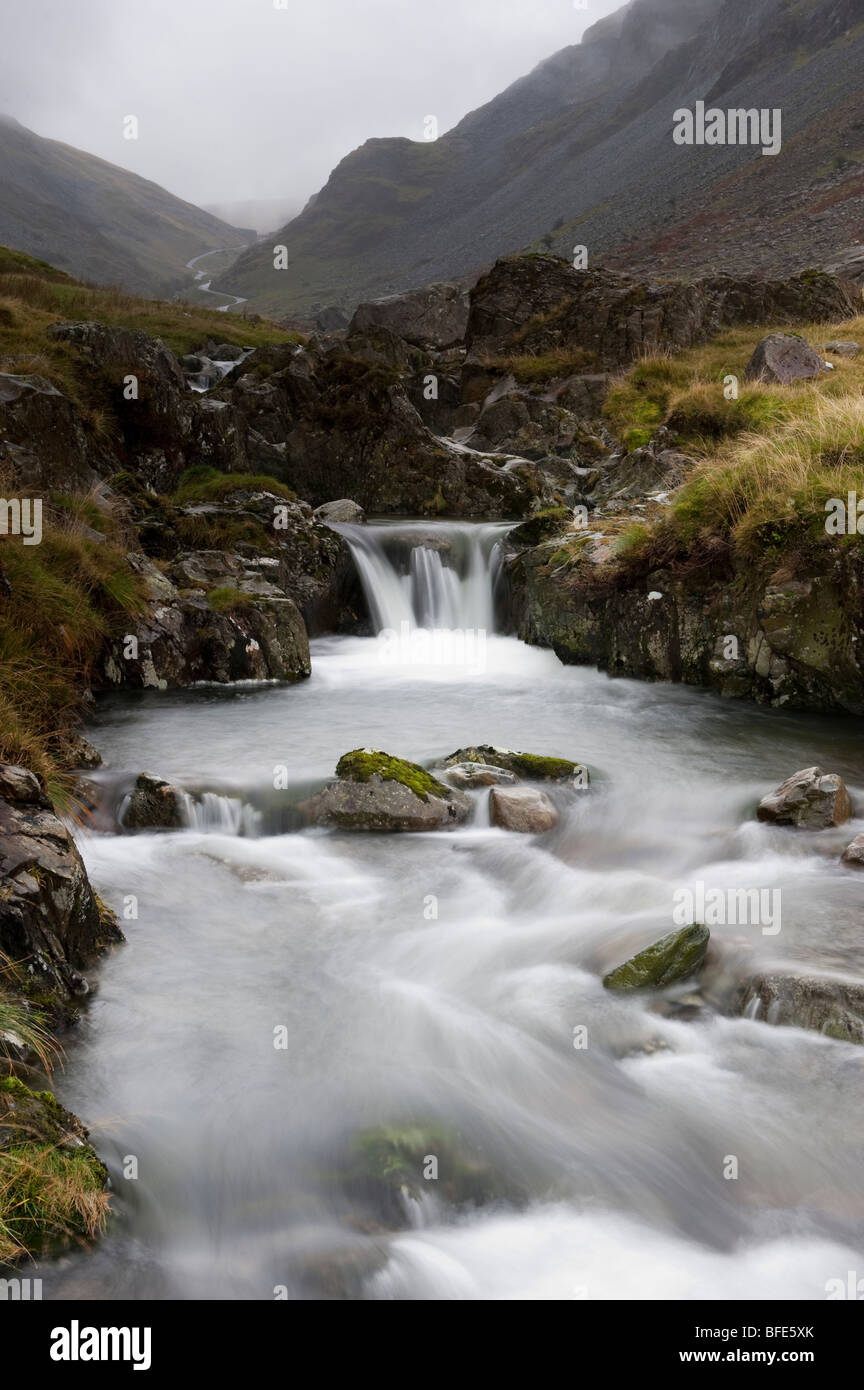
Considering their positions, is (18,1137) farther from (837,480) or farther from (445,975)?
(837,480)

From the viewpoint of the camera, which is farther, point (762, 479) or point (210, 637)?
point (210, 637)

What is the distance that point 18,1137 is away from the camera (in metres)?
3.13

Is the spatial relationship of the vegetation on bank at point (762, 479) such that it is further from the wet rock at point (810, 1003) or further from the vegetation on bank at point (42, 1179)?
the vegetation on bank at point (42, 1179)

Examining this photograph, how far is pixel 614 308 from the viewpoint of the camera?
25.0 m

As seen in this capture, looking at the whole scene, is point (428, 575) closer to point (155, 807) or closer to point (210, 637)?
point (210, 637)

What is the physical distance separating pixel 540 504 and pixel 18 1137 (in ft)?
50.7

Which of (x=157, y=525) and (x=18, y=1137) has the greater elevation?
(x=157, y=525)

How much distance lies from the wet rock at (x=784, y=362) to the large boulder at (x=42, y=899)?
44.3 ft

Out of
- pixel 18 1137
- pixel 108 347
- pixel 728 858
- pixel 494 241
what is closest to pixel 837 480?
pixel 728 858

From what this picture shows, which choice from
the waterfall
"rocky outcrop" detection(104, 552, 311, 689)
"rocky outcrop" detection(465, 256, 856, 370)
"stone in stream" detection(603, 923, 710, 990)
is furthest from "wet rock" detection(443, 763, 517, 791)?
"rocky outcrop" detection(465, 256, 856, 370)

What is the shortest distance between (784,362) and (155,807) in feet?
42.1

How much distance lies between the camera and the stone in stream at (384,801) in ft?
23.4

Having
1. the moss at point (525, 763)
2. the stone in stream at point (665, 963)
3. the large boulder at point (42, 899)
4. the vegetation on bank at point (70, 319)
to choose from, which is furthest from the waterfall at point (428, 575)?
the large boulder at point (42, 899)

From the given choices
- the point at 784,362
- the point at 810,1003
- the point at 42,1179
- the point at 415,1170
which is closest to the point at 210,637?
the point at 415,1170
